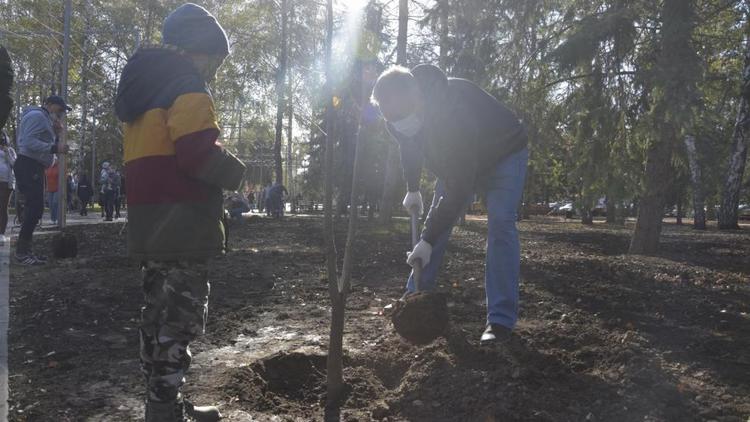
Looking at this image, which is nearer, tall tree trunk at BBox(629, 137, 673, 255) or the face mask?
the face mask

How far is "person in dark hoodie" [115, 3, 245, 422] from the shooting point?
7.12 ft

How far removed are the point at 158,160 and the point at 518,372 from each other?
189 centimetres

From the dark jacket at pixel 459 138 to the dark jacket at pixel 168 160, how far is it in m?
1.47

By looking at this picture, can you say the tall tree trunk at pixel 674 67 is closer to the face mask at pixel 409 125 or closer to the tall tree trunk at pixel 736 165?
the face mask at pixel 409 125

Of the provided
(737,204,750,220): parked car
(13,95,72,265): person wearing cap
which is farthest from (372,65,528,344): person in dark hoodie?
(737,204,750,220): parked car

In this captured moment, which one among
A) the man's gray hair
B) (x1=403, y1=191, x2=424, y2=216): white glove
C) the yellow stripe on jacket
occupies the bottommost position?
(x1=403, y1=191, x2=424, y2=216): white glove

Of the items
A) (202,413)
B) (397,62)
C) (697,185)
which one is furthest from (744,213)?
(202,413)

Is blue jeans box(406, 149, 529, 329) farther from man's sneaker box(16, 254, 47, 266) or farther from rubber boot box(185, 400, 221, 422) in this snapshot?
man's sneaker box(16, 254, 47, 266)

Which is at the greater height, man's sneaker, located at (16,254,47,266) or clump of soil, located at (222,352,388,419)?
man's sneaker, located at (16,254,47,266)

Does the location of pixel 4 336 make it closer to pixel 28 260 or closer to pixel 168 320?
pixel 168 320

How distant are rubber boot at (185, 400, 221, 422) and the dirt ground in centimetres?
10

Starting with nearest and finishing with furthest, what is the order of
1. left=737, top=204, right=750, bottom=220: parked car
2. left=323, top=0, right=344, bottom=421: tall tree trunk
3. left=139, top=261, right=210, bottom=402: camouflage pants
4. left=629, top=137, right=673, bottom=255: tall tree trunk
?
1. left=139, top=261, right=210, bottom=402: camouflage pants
2. left=323, top=0, right=344, bottom=421: tall tree trunk
3. left=629, top=137, right=673, bottom=255: tall tree trunk
4. left=737, top=204, right=750, bottom=220: parked car

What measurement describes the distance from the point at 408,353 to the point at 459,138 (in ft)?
4.20

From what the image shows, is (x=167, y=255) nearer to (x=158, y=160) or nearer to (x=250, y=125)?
(x=158, y=160)
